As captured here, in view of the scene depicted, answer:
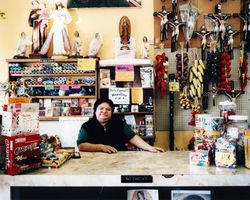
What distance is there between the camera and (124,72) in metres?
4.44

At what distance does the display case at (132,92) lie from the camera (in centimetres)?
439

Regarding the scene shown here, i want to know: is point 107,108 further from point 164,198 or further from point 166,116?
point 164,198

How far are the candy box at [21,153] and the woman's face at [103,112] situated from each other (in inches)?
66.7

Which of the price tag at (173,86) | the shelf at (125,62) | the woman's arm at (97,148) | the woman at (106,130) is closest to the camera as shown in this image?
the woman's arm at (97,148)

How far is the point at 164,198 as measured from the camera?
6.30 ft

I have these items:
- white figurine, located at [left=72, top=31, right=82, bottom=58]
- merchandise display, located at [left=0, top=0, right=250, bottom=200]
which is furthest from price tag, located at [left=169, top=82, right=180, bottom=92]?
white figurine, located at [left=72, top=31, right=82, bottom=58]

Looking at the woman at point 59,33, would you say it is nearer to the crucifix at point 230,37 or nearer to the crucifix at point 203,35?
the crucifix at point 203,35

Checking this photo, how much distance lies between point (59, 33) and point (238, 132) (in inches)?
134

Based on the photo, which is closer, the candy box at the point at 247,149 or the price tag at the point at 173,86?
the candy box at the point at 247,149

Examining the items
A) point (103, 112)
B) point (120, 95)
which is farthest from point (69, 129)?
point (103, 112)

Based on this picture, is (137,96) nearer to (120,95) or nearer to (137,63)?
(120,95)

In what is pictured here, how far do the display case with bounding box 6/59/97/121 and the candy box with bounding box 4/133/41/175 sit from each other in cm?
266

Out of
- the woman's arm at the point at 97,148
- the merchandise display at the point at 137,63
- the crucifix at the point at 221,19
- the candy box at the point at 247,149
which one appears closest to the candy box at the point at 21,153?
the woman's arm at the point at 97,148

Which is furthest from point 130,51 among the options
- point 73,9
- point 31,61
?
point 31,61
